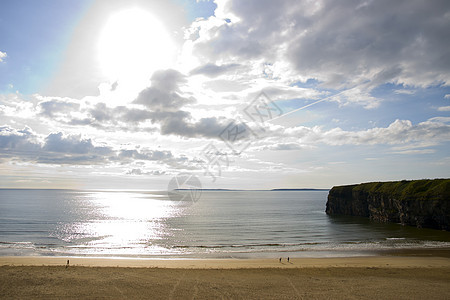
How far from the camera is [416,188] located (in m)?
67.5

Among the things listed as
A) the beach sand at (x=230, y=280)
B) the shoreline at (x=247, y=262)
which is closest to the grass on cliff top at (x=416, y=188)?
the shoreline at (x=247, y=262)

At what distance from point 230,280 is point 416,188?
206ft

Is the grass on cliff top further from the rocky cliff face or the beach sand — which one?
the beach sand

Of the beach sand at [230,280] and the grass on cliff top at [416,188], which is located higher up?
the grass on cliff top at [416,188]

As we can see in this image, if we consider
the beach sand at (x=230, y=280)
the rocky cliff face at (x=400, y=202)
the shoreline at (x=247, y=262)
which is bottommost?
the shoreline at (x=247, y=262)

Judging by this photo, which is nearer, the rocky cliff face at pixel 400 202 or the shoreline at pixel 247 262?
the shoreline at pixel 247 262

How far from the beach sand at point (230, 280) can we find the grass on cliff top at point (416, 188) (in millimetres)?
34561

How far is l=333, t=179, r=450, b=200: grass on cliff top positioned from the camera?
60.4 m

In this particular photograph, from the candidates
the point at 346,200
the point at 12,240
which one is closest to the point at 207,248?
the point at 12,240

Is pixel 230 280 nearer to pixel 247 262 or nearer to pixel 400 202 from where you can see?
pixel 247 262

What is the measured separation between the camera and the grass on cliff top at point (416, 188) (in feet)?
198

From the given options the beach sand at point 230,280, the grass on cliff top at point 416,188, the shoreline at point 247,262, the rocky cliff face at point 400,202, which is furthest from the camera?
the grass on cliff top at point 416,188

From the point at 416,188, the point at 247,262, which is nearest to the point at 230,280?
the point at 247,262

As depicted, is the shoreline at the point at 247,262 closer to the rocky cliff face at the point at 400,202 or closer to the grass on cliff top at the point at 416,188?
the rocky cliff face at the point at 400,202
